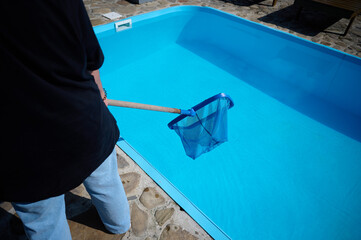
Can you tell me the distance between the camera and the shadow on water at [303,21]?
5.11 m

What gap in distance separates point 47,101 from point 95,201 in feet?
2.62

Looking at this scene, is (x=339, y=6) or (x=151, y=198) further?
(x=339, y=6)

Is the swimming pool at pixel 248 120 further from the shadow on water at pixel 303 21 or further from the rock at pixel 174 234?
the shadow on water at pixel 303 21

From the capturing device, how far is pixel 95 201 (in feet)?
4.61

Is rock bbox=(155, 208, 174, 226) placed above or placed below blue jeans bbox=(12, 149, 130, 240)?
below

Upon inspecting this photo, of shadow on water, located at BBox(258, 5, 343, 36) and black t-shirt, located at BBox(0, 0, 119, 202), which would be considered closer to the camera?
black t-shirt, located at BBox(0, 0, 119, 202)

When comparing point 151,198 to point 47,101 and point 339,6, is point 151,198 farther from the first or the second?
point 339,6

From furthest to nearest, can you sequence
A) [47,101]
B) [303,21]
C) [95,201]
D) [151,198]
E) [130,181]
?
[303,21] < [130,181] < [151,198] < [95,201] < [47,101]

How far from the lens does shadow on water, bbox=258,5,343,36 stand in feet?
16.8

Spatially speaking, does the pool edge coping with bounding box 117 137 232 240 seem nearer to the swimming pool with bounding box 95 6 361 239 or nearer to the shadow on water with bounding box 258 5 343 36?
the swimming pool with bounding box 95 6 361 239

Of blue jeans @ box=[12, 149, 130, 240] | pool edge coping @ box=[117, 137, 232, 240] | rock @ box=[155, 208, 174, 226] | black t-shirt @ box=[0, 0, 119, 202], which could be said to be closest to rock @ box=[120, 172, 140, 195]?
pool edge coping @ box=[117, 137, 232, 240]

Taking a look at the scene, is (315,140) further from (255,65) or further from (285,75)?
(255,65)

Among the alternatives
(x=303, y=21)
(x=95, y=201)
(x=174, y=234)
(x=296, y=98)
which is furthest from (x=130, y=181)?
(x=303, y=21)

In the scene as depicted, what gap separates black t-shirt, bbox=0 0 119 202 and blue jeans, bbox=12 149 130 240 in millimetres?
102
